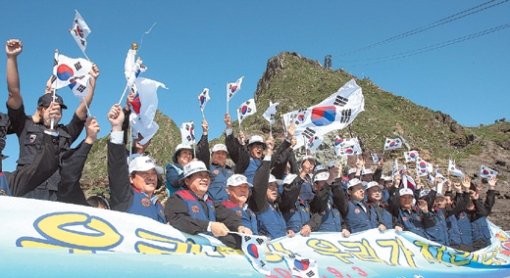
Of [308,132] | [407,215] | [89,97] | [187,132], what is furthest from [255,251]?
[187,132]

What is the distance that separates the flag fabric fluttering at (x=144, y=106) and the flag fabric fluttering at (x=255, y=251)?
238 cm

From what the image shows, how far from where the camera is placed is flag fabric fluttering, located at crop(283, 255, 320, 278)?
504cm

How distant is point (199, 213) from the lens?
5227 millimetres

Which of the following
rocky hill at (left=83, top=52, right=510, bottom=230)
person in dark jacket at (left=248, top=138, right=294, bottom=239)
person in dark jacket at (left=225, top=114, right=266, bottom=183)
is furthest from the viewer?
rocky hill at (left=83, top=52, right=510, bottom=230)

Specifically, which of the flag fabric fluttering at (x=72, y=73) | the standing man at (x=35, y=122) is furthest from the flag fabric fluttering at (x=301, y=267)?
the flag fabric fluttering at (x=72, y=73)

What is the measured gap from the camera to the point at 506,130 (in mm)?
39781

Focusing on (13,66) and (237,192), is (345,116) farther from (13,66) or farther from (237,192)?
(13,66)

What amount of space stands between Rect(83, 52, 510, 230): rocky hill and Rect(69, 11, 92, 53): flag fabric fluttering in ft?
62.0

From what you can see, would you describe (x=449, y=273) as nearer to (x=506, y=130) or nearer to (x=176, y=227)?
(x=176, y=227)

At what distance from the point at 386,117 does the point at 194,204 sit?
3423cm

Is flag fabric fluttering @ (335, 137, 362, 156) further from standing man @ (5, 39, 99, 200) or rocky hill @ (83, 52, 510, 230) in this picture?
rocky hill @ (83, 52, 510, 230)

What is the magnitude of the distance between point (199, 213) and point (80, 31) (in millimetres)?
2895

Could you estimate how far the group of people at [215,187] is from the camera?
466 centimetres

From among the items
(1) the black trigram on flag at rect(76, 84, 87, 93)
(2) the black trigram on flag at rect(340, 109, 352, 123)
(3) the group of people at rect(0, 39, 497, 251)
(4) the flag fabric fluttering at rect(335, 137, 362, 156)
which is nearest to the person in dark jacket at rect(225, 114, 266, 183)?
(3) the group of people at rect(0, 39, 497, 251)
